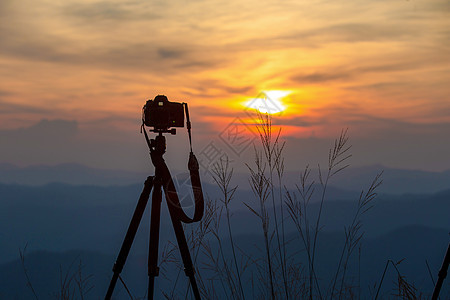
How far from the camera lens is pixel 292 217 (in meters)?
3.79

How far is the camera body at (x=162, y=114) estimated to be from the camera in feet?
11.9

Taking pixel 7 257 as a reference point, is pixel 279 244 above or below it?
above

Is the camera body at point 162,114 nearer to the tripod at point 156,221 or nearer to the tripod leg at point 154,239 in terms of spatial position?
the tripod at point 156,221

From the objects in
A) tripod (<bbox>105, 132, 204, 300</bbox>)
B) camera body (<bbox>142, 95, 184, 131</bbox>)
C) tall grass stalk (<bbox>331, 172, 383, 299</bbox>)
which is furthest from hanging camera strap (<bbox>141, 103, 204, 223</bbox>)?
tall grass stalk (<bbox>331, 172, 383, 299</bbox>)

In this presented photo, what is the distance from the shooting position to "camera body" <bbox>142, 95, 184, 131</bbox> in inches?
143

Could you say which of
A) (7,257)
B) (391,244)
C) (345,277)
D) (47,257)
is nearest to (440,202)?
(391,244)

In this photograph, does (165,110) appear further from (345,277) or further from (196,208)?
(345,277)

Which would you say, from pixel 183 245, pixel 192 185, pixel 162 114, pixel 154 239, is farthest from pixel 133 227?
pixel 162 114

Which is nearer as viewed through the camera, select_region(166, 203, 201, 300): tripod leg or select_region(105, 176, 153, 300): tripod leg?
select_region(166, 203, 201, 300): tripod leg

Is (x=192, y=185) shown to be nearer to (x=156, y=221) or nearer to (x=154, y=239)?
(x=156, y=221)

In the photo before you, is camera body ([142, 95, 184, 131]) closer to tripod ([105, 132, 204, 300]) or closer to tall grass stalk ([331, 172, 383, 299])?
tripod ([105, 132, 204, 300])

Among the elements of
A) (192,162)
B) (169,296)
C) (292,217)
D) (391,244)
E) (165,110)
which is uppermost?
(165,110)

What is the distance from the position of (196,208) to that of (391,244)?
151 metres

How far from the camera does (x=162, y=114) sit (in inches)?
143
